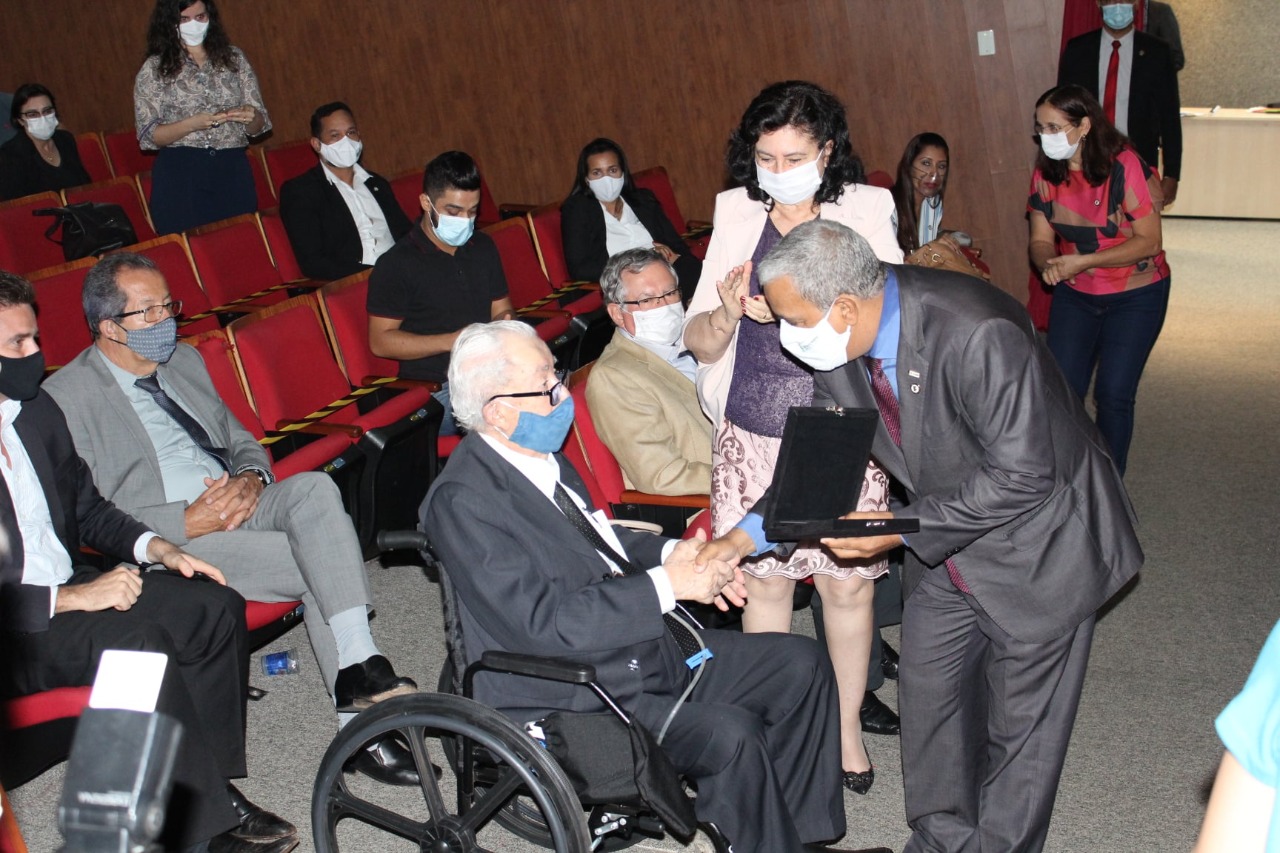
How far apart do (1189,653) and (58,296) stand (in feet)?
12.3

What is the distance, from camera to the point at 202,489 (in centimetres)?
325

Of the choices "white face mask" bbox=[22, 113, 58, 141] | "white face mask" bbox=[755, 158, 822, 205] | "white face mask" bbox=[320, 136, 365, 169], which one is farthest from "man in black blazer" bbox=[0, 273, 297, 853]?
"white face mask" bbox=[22, 113, 58, 141]

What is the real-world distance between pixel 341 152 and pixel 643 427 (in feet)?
8.89

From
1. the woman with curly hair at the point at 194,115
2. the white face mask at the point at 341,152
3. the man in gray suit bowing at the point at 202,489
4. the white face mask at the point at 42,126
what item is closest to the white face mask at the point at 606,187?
the white face mask at the point at 341,152

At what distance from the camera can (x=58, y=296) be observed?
4152mm

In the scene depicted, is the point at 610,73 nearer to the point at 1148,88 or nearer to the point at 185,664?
the point at 1148,88

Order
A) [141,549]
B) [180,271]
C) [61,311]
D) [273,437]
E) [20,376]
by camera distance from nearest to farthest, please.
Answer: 1. [20,376]
2. [141,549]
3. [273,437]
4. [61,311]
5. [180,271]

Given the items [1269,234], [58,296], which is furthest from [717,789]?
[1269,234]

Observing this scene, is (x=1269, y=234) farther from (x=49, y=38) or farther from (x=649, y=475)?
(x=49, y=38)

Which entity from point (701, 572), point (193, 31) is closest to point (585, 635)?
point (701, 572)

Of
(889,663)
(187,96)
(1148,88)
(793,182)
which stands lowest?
(889,663)

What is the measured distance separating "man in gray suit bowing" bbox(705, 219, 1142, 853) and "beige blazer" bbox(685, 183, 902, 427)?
1.53 feet

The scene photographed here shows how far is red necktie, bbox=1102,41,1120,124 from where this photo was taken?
5230 mm

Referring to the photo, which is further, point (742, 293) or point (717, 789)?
point (742, 293)
